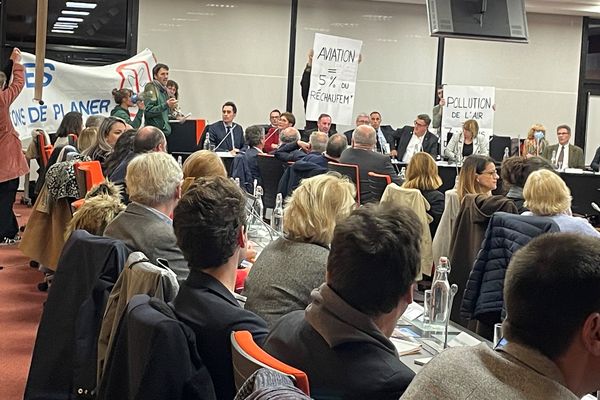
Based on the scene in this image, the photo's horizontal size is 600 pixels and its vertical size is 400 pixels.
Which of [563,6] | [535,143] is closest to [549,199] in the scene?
[535,143]

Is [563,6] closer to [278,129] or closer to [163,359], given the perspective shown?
[278,129]

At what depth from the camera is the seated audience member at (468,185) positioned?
5832mm

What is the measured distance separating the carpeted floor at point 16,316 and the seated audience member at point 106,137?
1080 millimetres

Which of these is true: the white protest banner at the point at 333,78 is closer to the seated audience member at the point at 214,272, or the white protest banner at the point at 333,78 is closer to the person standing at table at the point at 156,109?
the person standing at table at the point at 156,109

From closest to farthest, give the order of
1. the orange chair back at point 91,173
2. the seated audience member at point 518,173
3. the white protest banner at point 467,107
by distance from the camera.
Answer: the orange chair back at point 91,173 < the seated audience member at point 518,173 < the white protest banner at point 467,107

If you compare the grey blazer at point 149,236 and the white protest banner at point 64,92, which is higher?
the white protest banner at point 64,92

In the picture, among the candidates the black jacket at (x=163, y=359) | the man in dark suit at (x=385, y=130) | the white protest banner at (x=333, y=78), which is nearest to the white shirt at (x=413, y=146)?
the man in dark suit at (x=385, y=130)

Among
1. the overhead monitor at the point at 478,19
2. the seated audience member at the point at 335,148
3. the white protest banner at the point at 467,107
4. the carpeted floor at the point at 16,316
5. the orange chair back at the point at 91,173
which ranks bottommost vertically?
the carpeted floor at the point at 16,316

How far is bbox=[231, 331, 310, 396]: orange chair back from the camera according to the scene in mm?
1697

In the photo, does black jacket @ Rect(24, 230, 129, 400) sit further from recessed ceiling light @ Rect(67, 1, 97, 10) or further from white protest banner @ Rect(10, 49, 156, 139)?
recessed ceiling light @ Rect(67, 1, 97, 10)

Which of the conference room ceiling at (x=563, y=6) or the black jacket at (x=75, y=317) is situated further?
the conference room ceiling at (x=563, y=6)

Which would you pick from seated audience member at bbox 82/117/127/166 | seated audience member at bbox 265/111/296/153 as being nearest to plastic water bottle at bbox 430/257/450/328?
seated audience member at bbox 82/117/127/166

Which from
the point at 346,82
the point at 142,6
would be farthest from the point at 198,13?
the point at 346,82

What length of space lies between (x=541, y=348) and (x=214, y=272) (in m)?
1.29
